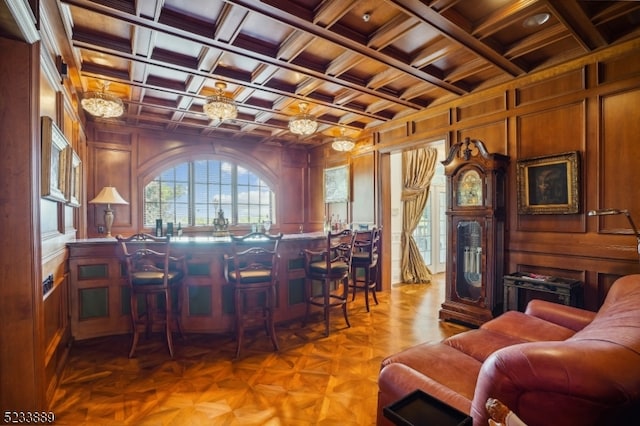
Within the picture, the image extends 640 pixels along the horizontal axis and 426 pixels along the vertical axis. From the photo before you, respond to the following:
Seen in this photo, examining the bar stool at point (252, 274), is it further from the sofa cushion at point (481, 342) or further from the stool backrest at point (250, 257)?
the sofa cushion at point (481, 342)

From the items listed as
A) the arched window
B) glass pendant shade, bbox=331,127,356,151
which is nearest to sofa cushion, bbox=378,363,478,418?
glass pendant shade, bbox=331,127,356,151

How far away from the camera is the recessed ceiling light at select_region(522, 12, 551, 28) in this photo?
8.39 feet

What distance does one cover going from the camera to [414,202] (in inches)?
250

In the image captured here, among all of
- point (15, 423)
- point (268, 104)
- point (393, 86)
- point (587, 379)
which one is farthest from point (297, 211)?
point (587, 379)

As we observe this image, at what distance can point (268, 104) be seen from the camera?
4727 mm

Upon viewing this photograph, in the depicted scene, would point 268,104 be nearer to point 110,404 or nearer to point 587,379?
point 110,404

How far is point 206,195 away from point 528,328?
565 cm

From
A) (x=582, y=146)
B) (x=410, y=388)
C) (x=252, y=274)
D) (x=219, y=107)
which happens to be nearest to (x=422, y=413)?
(x=410, y=388)

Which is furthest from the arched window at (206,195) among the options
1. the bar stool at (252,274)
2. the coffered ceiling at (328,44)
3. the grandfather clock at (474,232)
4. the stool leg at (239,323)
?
the grandfather clock at (474,232)

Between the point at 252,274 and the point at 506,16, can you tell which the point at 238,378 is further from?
the point at 506,16

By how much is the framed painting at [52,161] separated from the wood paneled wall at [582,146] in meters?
4.31

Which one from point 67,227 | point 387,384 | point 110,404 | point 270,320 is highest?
point 67,227

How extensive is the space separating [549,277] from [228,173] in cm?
560

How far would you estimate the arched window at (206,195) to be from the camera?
5.85m
